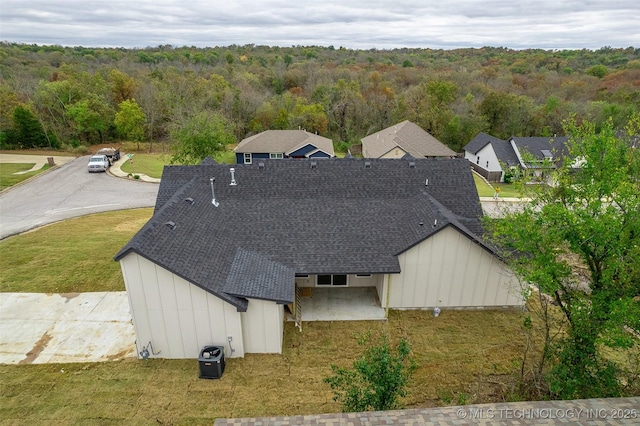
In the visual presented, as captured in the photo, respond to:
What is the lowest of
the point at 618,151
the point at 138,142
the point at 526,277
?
the point at 138,142

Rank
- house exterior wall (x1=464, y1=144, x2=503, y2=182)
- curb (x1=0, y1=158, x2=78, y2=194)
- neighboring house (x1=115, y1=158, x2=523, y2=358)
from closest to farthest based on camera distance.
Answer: neighboring house (x1=115, y1=158, x2=523, y2=358)
curb (x1=0, y1=158, x2=78, y2=194)
house exterior wall (x1=464, y1=144, x2=503, y2=182)

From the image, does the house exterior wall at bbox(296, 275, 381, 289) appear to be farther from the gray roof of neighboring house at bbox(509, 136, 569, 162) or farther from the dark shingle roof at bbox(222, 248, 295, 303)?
the gray roof of neighboring house at bbox(509, 136, 569, 162)

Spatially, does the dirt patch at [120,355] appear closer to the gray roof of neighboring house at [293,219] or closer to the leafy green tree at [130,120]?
the gray roof of neighboring house at [293,219]

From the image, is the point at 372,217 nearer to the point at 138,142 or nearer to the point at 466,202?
the point at 466,202

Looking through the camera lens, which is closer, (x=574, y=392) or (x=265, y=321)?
(x=574, y=392)

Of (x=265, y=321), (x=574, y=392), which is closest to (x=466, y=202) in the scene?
(x=574, y=392)

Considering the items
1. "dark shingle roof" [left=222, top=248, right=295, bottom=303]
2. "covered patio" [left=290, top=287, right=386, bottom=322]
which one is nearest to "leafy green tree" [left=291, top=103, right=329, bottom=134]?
"covered patio" [left=290, top=287, right=386, bottom=322]

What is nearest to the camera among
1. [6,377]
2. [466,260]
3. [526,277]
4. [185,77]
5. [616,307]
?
[616,307]
